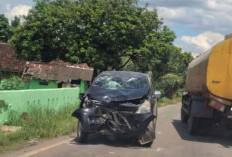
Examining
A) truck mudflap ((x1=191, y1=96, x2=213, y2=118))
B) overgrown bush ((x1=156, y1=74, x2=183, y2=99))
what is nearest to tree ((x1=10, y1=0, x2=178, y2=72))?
overgrown bush ((x1=156, y1=74, x2=183, y2=99))

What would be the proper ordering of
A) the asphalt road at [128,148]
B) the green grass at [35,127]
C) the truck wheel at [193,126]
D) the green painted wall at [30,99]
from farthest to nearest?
Result: the truck wheel at [193,126] → the green painted wall at [30,99] → the green grass at [35,127] → the asphalt road at [128,148]

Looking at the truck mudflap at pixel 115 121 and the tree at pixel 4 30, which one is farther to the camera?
the tree at pixel 4 30

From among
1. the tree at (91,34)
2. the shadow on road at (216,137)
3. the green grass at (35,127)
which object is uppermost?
the tree at (91,34)

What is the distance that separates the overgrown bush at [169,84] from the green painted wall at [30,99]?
25.2m

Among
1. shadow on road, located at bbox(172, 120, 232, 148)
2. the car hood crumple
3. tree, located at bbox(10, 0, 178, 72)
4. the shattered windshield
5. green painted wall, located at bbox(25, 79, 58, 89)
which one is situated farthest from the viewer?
tree, located at bbox(10, 0, 178, 72)

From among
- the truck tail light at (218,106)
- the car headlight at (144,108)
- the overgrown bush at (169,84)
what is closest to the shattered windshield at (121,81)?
the car headlight at (144,108)

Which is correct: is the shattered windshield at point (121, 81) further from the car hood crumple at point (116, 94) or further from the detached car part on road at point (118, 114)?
the detached car part on road at point (118, 114)

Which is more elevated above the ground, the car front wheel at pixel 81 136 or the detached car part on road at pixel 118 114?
the detached car part on road at pixel 118 114

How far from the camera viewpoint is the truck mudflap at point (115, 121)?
10.5 m

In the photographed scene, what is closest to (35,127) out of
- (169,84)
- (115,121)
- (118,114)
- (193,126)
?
(115,121)

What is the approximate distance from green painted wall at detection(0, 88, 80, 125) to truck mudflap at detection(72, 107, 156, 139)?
11.8ft

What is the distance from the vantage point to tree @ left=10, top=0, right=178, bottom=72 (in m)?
34.9

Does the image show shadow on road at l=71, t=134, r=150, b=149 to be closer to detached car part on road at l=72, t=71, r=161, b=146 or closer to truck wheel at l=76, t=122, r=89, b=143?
truck wheel at l=76, t=122, r=89, b=143

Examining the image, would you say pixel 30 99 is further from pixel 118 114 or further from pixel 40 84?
pixel 40 84
